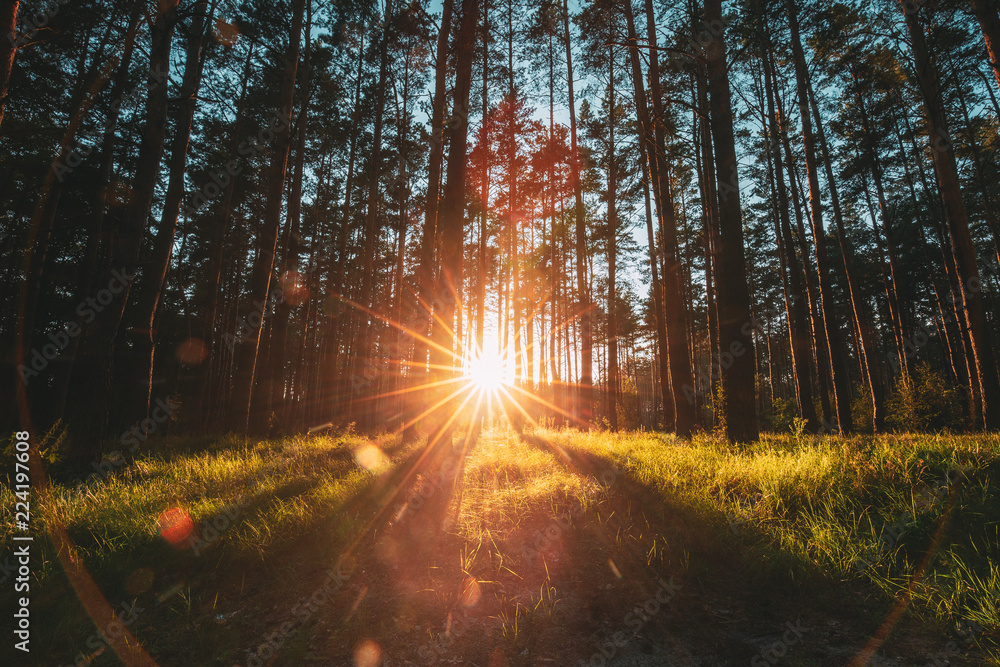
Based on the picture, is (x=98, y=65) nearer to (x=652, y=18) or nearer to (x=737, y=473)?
(x=652, y=18)

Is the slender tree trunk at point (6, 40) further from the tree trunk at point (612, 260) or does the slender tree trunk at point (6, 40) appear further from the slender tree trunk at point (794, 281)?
the slender tree trunk at point (794, 281)

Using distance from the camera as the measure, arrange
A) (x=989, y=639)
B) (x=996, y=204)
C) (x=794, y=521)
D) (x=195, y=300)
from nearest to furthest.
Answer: (x=989, y=639), (x=794, y=521), (x=996, y=204), (x=195, y=300)

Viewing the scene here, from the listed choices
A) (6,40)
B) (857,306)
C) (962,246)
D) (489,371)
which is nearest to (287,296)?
(6,40)

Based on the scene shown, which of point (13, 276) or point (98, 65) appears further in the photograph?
point (13, 276)

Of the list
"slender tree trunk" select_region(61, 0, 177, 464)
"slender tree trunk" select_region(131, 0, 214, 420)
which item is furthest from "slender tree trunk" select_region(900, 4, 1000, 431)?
"slender tree trunk" select_region(61, 0, 177, 464)

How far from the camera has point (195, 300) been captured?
18703mm

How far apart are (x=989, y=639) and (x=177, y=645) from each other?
172 inches

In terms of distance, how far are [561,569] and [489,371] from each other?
89.7 feet

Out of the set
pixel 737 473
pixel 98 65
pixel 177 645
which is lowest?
pixel 177 645

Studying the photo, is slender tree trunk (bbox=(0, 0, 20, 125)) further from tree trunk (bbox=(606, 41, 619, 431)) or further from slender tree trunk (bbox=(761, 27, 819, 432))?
slender tree trunk (bbox=(761, 27, 819, 432))

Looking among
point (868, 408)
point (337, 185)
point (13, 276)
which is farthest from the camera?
point (337, 185)

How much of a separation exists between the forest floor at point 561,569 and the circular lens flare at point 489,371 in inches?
909

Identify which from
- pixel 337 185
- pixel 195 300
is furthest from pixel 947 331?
pixel 195 300

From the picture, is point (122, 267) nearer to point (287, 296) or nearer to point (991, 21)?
point (287, 296)
